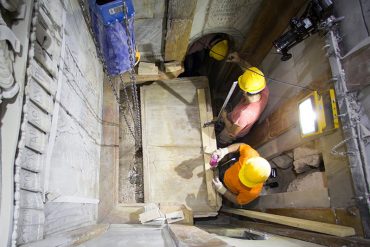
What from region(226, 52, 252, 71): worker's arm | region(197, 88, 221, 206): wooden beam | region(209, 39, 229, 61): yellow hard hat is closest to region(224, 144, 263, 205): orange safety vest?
region(197, 88, 221, 206): wooden beam

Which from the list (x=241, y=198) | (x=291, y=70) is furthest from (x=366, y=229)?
(x=291, y=70)

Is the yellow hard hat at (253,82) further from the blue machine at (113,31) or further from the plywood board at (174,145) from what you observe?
the blue machine at (113,31)

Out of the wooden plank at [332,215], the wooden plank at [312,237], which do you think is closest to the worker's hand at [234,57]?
the wooden plank at [332,215]

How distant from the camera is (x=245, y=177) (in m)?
4.14

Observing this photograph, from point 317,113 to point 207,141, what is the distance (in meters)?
2.31

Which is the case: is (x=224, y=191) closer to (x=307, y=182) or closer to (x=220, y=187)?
(x=220, y=187)

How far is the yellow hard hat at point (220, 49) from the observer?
18.0ft

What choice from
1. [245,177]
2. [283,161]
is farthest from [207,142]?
[283,161]

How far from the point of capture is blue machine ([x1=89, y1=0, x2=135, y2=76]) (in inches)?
124

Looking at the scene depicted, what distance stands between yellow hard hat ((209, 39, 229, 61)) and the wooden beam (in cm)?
80

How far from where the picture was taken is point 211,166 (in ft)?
16.6

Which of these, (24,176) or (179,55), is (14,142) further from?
(179,55)

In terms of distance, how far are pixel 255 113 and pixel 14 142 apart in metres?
3.99

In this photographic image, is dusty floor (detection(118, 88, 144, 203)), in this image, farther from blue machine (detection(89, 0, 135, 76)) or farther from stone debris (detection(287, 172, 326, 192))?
stone debris (detection(287, 172, 326, 192))
